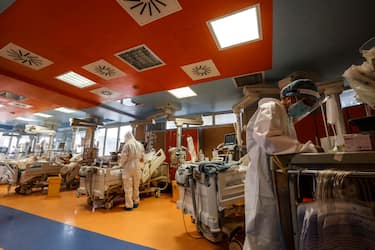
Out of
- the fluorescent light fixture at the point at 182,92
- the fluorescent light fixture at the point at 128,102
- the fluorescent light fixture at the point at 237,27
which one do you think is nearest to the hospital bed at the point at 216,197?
the fluorescent light fixture at the point at 237,27

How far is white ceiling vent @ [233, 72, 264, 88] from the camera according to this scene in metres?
3.88

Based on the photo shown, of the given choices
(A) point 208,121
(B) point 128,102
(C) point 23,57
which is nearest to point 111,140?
(B) point 128,102

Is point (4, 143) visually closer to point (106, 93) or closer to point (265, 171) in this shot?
point (106, 93)

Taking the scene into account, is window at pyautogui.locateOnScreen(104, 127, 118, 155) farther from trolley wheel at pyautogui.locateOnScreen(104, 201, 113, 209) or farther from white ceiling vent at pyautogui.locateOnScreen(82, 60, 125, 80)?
white ceiling vent at pyautogui.locateOnScreen(82, 60, 125, 80)

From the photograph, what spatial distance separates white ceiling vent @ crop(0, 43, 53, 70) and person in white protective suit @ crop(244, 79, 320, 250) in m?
3.95

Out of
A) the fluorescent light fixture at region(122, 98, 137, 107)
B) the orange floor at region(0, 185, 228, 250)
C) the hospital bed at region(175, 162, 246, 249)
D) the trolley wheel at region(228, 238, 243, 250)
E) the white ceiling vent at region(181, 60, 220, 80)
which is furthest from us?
the fluorescent light fixture at region(122, 98, 137, 107)

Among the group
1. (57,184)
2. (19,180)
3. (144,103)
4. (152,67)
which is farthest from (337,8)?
(19,180)

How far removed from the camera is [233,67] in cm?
346

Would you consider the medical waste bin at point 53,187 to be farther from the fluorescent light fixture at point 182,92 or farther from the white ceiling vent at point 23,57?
the fluorescent light fixture at point 182,92

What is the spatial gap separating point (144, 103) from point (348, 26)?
527 centimetres

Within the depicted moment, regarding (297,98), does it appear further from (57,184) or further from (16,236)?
(57,184)

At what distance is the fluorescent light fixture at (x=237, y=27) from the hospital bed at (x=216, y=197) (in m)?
1.90

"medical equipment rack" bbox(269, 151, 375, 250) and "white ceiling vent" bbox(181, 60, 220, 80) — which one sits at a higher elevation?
"white ceiling vent" bbox(181, 60, 220, 80)

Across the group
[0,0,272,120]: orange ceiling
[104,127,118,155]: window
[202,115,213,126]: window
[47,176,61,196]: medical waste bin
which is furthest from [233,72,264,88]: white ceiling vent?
[104,127,118,155]: window
